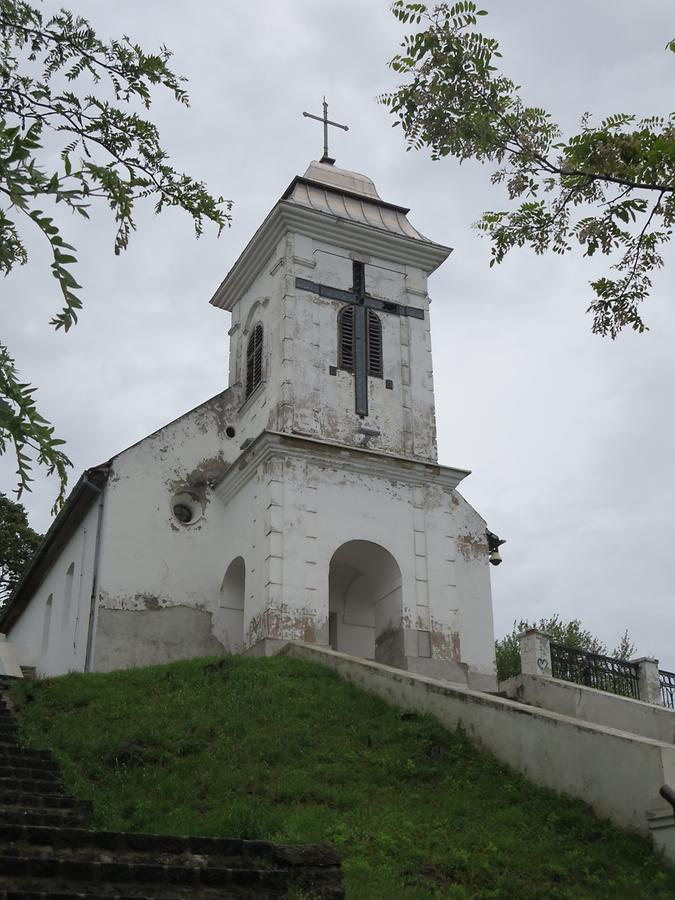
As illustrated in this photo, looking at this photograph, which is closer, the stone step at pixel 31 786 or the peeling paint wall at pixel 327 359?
the stone step at pixel 31 786

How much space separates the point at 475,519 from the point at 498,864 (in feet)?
56.7

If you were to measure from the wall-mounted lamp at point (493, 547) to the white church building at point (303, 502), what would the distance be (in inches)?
6.1

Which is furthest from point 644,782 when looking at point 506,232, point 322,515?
point 322,515

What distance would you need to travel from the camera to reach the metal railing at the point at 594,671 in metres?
23.2

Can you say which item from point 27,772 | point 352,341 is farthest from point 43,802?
point 352,341

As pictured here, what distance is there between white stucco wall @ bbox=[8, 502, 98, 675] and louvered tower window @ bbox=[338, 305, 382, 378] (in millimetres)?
6547

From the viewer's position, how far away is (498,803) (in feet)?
38.8

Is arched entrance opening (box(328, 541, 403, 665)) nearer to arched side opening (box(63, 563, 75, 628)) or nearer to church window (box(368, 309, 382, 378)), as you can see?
church window (box(368, 309, 382, 378))

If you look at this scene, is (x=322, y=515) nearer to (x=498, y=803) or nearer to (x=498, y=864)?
(x=498, y=803)

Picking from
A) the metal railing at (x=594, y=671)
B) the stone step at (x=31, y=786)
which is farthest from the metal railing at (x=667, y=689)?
the stone step at (x=31, y=786)

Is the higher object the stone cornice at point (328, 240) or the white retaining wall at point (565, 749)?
the stone cornice at point (328, 240)

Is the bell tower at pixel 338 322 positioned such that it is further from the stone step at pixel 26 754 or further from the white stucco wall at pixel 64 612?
the stone step at pixel 26 754

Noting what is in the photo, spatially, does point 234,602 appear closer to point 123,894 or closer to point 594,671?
point 594,671

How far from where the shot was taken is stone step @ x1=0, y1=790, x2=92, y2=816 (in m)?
9.86
